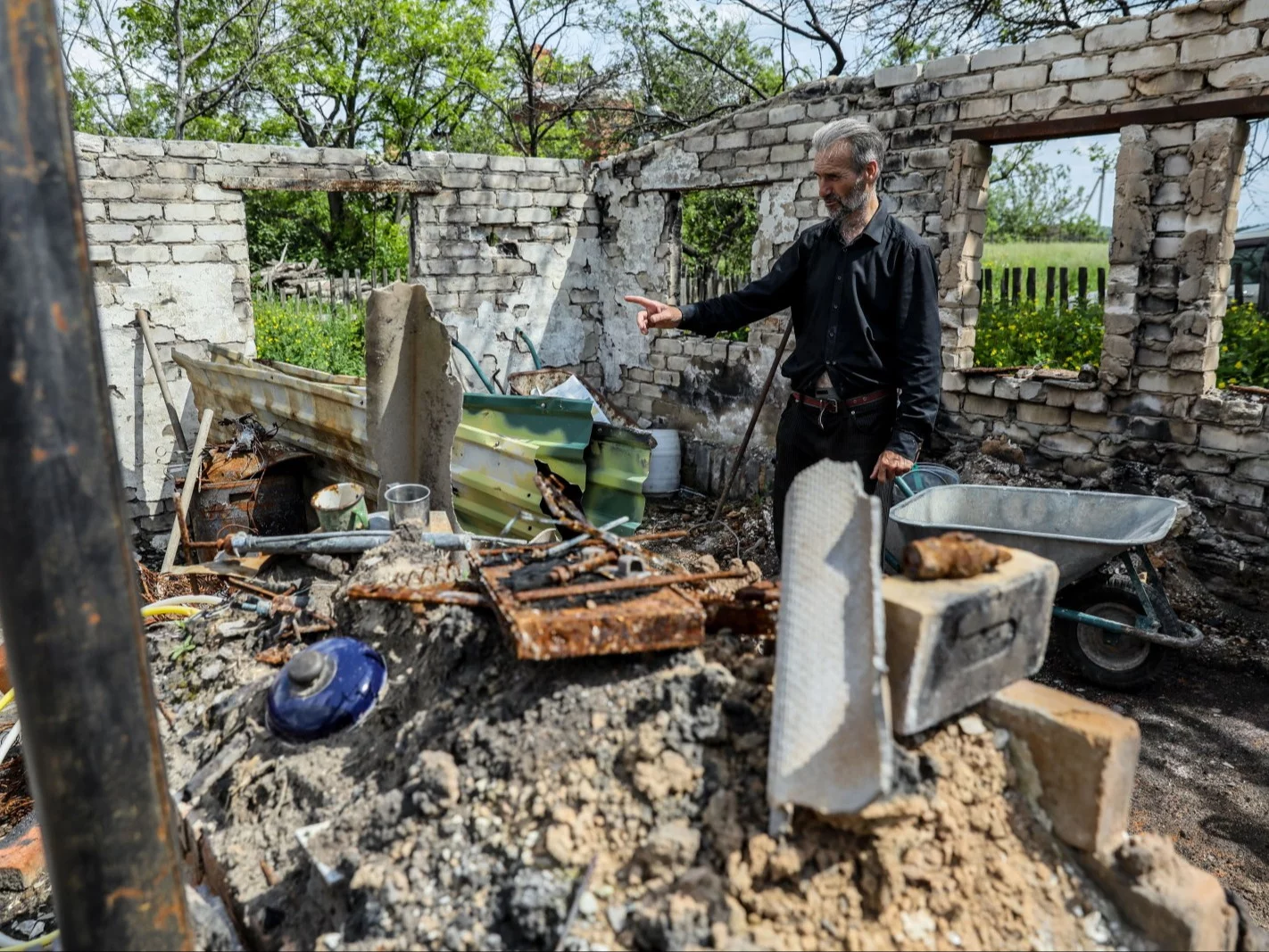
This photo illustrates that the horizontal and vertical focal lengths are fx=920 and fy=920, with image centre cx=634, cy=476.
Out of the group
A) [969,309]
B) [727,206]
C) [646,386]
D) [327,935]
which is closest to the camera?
[327,935]

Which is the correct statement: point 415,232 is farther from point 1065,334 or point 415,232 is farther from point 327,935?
point 327,935

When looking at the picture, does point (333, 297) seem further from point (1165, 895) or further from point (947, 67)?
point (1165, 895)

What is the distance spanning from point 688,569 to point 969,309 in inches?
163

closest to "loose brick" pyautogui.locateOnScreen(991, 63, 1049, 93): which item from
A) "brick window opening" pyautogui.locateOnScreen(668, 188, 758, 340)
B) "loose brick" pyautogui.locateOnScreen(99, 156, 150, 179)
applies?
"brick window opening" pyautogui.locateOnScreen(668, 188, 758, 340)

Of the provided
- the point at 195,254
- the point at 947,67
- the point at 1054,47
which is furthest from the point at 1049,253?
the point at 195,254

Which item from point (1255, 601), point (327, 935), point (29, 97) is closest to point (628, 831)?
point (327, 935)

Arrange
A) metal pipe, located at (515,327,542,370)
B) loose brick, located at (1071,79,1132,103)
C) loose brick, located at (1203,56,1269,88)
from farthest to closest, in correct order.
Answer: metal pipe, located at (515,327,542,370)
loose brick, located at (1071,79,1132,103)
loose brick, located at (1203,56,1269,88)

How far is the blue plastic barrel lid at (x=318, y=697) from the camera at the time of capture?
2.52 m

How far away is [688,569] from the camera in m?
2.77

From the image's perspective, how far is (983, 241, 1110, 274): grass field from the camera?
1811cm

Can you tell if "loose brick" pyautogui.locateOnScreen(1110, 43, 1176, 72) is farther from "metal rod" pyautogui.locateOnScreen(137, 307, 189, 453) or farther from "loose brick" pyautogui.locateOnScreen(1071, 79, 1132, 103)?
"metal rod" pyautogui.locateOnScreen(137, 307, 189, 453)

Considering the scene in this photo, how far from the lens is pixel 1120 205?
523cm

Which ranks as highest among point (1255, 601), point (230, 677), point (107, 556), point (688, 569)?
point (107, 556)

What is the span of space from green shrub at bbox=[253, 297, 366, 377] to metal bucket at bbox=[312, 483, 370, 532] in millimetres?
3627
